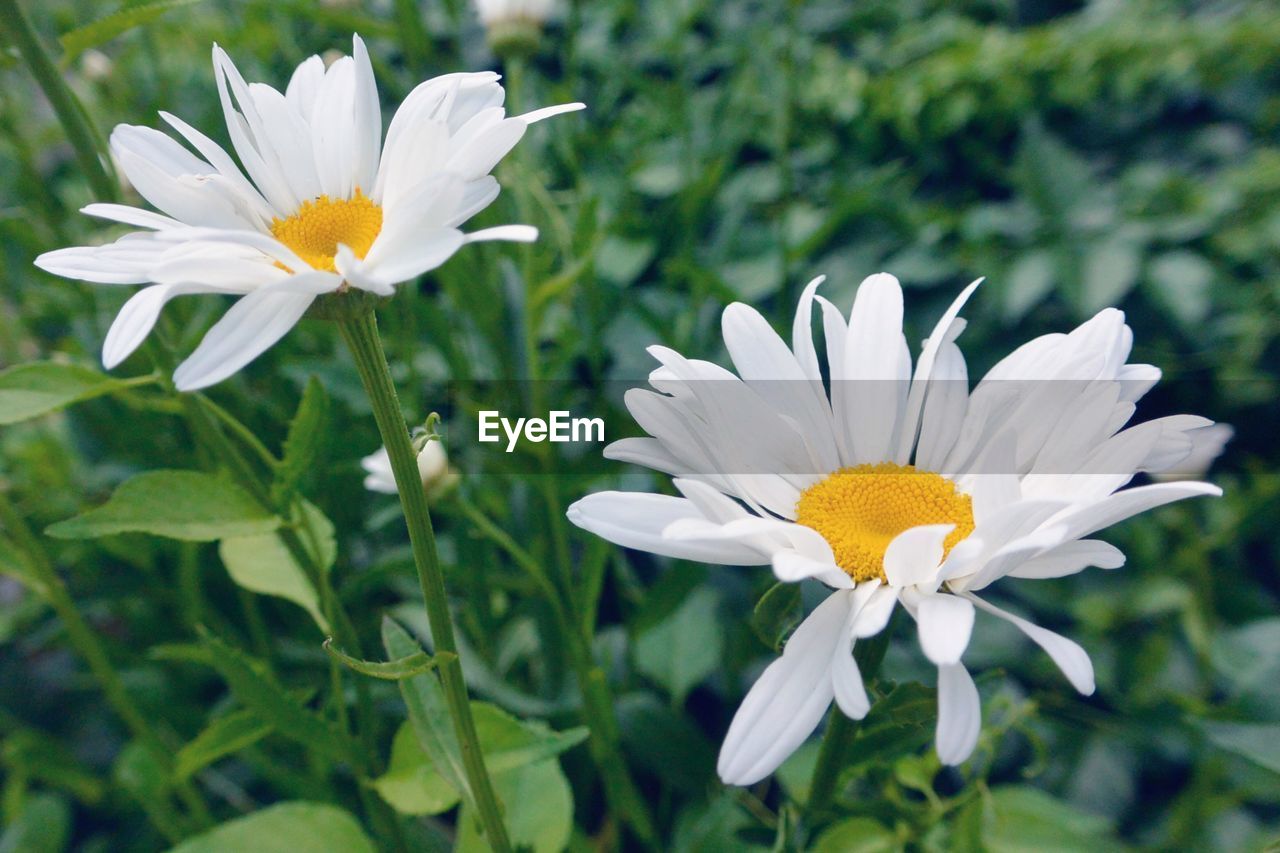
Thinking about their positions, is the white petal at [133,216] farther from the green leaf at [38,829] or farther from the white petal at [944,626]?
the green leaf at [38,829]

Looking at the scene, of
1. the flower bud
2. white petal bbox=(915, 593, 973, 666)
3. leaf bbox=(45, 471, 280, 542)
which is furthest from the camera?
the flower bud

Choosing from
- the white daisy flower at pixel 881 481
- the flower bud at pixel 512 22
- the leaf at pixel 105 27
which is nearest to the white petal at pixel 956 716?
the white daisy flower at pixel 881 481

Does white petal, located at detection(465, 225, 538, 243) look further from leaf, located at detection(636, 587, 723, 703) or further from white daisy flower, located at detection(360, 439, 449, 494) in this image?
leaf, located at detection(636, 587, 723, 703)

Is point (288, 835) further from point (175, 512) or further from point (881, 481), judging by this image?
point (881, 481)

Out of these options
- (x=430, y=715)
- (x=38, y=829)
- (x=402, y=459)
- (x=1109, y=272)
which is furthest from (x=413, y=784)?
(x=1109, y=272)

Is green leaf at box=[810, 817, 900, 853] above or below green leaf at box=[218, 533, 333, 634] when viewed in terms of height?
below

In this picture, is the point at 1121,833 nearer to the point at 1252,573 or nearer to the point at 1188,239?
the point at 1252,573

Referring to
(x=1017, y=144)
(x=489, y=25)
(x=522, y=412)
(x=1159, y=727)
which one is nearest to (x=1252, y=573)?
(x=1159, y=727)

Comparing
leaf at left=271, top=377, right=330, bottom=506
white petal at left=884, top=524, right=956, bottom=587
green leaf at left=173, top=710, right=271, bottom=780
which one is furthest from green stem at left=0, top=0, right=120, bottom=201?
white petal at left=884, top=524, right=956, bottom=587

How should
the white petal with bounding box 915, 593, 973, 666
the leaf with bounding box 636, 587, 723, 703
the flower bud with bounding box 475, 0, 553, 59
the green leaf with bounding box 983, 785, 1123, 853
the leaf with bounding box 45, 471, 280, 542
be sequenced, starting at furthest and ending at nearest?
the flower bud with bounding box 475, 0, 553, 59 < the leaf with bounding box 636, 587, 723, 703 < the green leaf with bounding box 983, 785, 1123, 853 < the leaf with bounding box 45, 471, 280, 542 < the white petal with bounding box 915, 593, 973, 666
